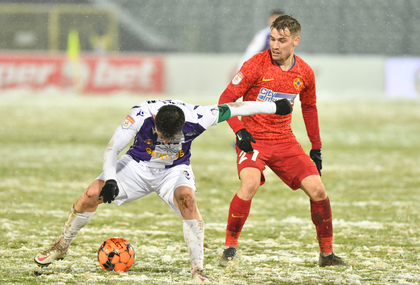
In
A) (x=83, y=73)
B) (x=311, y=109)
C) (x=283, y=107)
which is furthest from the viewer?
(x=83, y=73)

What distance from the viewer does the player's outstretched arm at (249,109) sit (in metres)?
4.75

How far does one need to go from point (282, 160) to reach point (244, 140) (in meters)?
0.48

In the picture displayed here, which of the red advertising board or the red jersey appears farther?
the red advertising board

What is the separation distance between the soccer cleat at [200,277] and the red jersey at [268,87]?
4.74 ft

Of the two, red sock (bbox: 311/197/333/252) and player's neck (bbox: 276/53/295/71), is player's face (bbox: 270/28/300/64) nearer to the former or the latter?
player's neck (bbox: 276/53/295/71)

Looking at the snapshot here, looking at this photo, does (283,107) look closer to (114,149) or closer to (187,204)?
(187,204)

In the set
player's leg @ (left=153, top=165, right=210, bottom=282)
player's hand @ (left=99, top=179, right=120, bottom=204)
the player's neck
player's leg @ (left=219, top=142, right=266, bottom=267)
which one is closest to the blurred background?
the player's neck

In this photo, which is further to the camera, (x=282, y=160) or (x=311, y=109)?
(x=311, y=109)

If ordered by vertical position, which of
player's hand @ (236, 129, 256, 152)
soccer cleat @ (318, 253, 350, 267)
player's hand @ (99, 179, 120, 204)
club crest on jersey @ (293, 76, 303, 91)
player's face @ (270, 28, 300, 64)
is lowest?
soccer cleat @ (318, 253, 350, 267)

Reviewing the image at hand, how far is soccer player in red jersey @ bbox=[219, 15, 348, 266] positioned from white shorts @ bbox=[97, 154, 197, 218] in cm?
56

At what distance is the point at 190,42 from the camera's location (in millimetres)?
27297

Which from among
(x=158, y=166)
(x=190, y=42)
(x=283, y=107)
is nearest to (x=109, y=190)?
(x=158, y=166)

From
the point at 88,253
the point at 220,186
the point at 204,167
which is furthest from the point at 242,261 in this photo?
the point at 204,167

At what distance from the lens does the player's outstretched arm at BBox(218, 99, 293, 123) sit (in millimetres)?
4749
